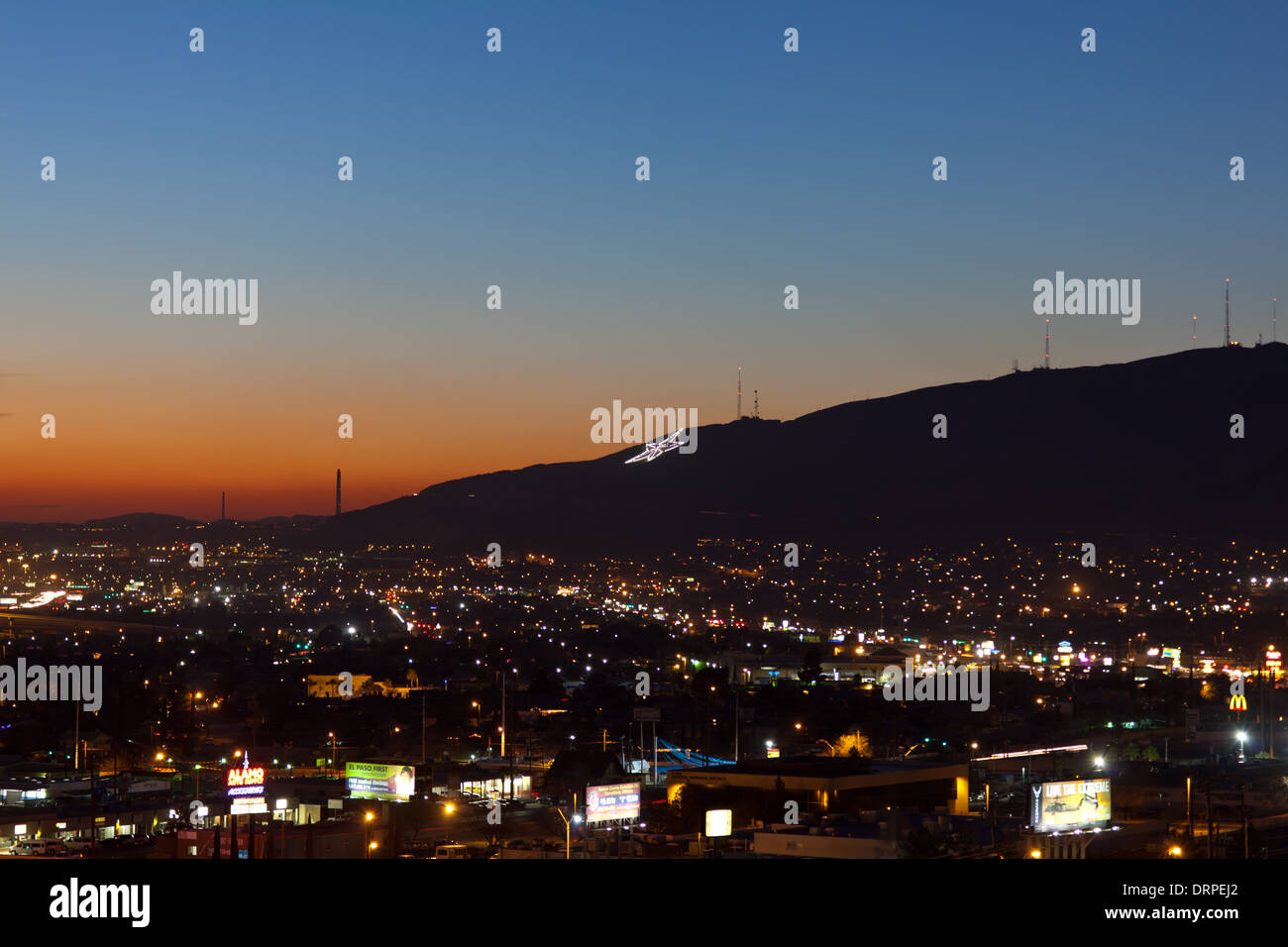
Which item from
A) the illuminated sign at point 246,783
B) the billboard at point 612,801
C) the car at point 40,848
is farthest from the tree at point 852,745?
the illuminated sign at point 246,783

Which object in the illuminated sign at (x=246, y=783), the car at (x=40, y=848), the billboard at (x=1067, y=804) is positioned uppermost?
the illuminated sign at (x=246, y=783)

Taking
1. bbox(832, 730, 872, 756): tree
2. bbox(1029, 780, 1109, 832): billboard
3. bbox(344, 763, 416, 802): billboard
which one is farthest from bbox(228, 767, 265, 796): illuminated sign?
bbox(832, 730, 872, 756): tree

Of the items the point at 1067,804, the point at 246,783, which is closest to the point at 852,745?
the point at 1067,804

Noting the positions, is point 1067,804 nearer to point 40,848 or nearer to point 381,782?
point 381,782

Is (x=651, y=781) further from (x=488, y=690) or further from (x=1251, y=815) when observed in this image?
(x=488, y=690)

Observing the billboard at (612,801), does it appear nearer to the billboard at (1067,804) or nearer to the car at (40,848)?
the billboard at (1067,804)
